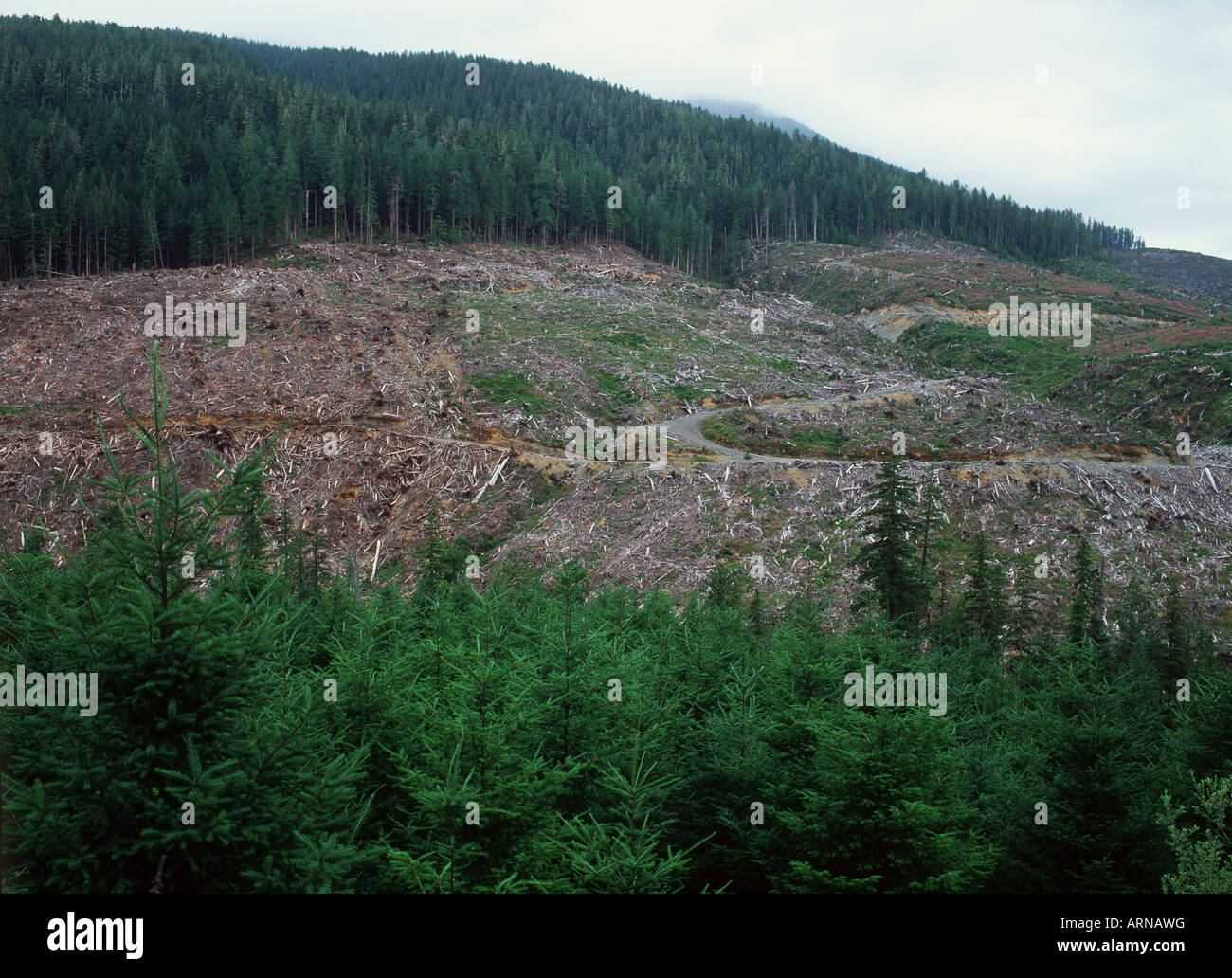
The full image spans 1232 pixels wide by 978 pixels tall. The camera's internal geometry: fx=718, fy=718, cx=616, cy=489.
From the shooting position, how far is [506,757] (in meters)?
8.98

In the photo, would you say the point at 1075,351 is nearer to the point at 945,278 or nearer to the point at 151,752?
the point at 945,278

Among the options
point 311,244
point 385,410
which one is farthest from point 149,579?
point 311,244

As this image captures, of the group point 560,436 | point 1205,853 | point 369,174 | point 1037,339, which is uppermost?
point 369,174


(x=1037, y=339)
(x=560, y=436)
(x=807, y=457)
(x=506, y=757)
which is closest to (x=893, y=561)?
(x=807, y=457)

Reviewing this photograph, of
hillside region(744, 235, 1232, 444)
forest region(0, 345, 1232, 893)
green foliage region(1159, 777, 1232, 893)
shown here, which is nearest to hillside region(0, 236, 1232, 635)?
hillside region(744, 235, 1232, 444)

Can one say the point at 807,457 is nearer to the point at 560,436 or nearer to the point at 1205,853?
the point at 560,436

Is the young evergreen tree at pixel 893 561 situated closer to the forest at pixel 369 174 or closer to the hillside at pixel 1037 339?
the hillside at pixel 1037 339

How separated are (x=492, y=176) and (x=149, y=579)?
353 ft

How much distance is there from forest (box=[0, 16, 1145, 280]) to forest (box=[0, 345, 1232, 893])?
8009 cm

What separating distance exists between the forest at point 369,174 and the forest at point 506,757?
80094 millimetres

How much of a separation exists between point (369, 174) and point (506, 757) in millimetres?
103238

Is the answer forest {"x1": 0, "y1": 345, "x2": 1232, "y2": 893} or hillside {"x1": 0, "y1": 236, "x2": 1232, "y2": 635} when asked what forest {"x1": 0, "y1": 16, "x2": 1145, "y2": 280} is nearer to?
hillside {"x1": 0, "y1": 236, "x2": 1232, "y2": 635}

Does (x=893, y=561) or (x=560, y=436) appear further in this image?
(x=560, y=436)

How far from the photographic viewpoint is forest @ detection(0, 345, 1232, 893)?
700 centimetres
